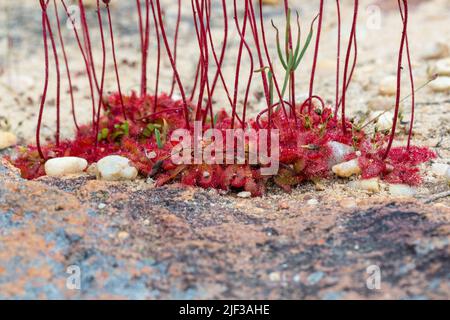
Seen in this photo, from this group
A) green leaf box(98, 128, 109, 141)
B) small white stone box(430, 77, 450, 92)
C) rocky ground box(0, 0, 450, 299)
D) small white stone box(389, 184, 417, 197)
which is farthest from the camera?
small white stone box(430, 77, 450, 92)

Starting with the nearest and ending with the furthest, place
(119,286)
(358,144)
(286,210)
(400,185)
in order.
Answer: (119,286) → (286,210) → (400,185) → (358,144)

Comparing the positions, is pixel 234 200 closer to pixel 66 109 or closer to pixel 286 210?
pixel 286 210

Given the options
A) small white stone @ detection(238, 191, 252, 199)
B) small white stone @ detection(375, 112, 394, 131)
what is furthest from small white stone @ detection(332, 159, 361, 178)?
small white stone @ detection(375, 112, 394, 131)

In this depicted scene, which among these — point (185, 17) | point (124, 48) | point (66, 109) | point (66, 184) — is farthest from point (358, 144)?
point (185, 17)

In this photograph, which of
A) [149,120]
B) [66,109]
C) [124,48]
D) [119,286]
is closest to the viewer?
[119,286]

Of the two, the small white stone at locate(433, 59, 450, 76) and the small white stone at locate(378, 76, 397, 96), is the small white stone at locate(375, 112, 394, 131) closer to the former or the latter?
the small white stone at locate(378, 76, 397, 96)

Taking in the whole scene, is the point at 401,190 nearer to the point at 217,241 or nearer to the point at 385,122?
the point at 385,122

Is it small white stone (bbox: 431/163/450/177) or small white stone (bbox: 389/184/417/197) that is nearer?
small white stone (bbox: 389/184/417/197)

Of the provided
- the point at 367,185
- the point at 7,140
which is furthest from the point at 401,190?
the point at 7,140
